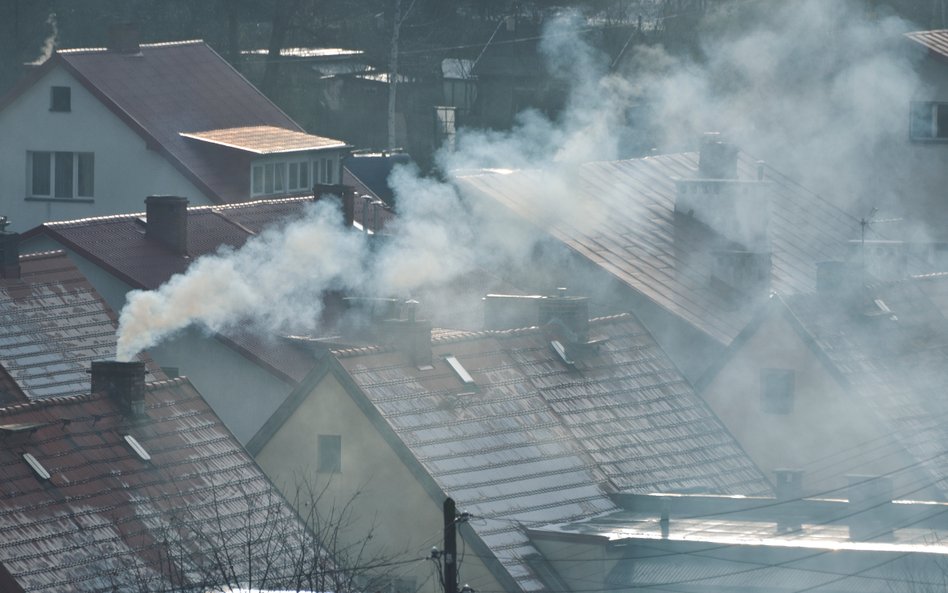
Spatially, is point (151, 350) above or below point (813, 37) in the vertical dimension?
below

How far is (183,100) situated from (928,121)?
18.0 meters

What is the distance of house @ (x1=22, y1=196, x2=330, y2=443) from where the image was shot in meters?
37.1

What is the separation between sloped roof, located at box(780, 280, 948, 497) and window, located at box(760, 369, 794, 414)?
2.25 ft

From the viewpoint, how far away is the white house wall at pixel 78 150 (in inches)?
2104

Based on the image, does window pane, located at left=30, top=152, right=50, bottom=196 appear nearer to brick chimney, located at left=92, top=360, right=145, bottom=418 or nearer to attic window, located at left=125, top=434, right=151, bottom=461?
brick chimney, located at left=92, top=360, right=145, bottom=418

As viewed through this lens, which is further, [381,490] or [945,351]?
[945,351]

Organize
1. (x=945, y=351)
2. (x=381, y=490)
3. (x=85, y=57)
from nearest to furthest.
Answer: (x=381, y=490), (x=945, y=351), (x=85, y=57)

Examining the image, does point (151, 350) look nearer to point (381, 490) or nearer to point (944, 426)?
point (381, 490)

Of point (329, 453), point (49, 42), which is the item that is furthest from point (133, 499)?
point (49, 42)

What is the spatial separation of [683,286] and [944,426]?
7.16m

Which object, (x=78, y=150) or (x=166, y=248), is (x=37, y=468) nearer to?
(x=166, y=248)

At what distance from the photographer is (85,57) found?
55406 mm

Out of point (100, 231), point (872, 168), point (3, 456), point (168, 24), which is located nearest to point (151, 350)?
point (100, 231)

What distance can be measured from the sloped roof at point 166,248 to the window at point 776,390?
7184 mm
